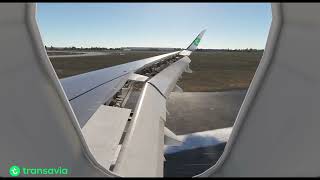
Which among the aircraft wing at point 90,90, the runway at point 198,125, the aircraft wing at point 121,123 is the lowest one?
the runway at point 198,125

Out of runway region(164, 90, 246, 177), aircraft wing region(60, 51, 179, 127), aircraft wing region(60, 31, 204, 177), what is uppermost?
aircraft wing region(60, 51, 179, 127)

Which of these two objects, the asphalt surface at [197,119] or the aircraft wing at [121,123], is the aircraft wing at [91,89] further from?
the asphalt surface at [197,119]

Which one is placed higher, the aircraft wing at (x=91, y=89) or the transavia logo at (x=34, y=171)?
the aircraft wing at (x=91, y=89)

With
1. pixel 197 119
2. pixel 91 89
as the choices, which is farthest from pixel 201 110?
pixel 91 89

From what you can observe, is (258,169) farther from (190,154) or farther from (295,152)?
(190,154)

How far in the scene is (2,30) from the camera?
1.76 metres

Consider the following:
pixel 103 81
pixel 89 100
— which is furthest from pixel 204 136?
pixel 89 100

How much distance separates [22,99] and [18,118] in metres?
0.13

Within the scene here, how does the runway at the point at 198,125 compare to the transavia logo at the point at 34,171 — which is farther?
the runway at the point at 198,125

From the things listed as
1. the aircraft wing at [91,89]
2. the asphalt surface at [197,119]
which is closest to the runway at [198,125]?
the asphalt surface at [197,119]

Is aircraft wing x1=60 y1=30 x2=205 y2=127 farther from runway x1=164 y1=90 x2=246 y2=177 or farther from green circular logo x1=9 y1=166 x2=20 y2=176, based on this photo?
runway x1=164 y1=90 x2=246 y2=177

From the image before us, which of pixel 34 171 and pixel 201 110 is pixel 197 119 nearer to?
pixel 201 110

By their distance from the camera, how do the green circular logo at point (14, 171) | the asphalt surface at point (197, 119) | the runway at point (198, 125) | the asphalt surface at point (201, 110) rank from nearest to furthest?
the green circular logo at point (14, 171), the asphalt surface at point (197, 119), the runway at point (198, 125), the asphalt surface at point (201, 110)

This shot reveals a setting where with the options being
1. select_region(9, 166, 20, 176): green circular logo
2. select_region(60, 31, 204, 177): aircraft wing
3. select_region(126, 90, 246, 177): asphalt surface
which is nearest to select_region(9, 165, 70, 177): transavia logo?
select_region(9, 166, 20, 176): green circular logo
